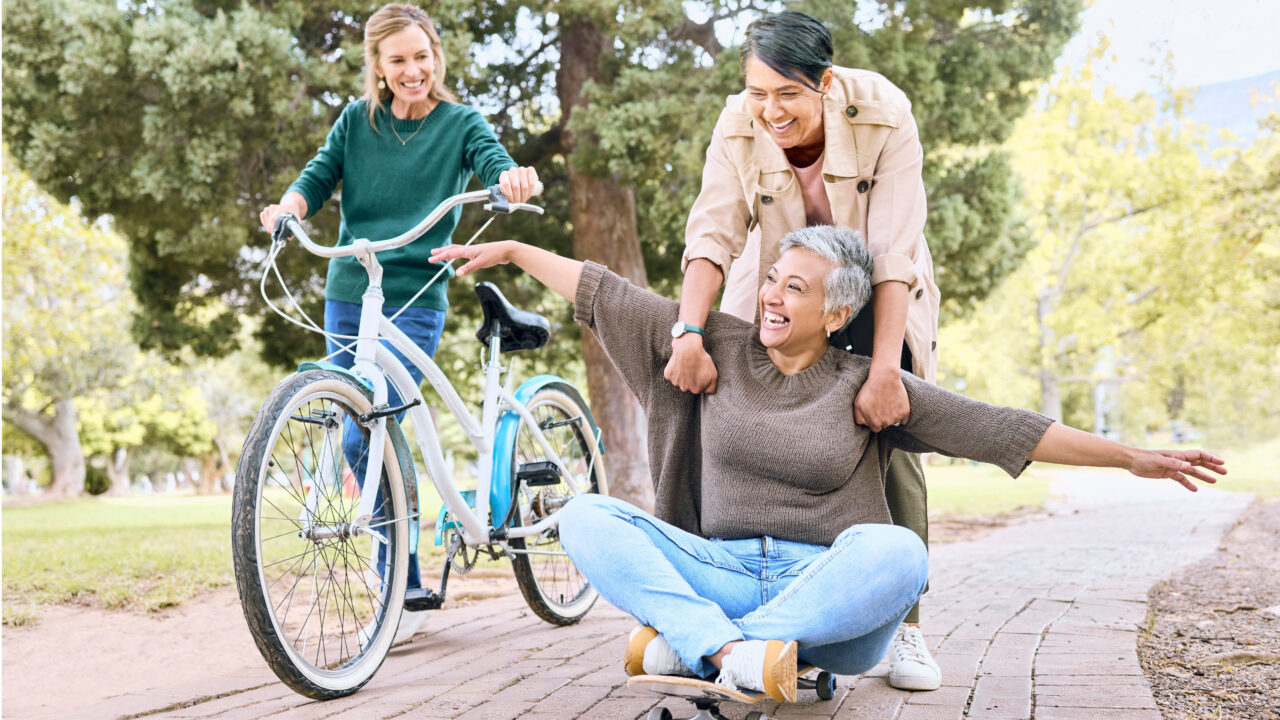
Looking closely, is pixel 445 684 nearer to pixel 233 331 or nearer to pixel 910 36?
pixel 910 36

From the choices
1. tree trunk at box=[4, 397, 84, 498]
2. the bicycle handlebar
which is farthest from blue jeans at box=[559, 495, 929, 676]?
tree trunk at box=[4, 397, 84, 498]

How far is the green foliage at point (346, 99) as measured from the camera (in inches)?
292

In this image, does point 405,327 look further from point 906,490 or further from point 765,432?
point 906,490

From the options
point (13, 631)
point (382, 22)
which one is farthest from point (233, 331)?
point (382, 22)

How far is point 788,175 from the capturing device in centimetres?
276

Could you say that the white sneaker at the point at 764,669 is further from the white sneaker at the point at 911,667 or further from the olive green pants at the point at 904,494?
the olive green pants at the point at 904,494

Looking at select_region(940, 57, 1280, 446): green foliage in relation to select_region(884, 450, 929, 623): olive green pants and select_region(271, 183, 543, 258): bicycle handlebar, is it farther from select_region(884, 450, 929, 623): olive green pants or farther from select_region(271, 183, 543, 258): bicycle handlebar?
select_region(271, 183, 543, 258): bicycle handlebar

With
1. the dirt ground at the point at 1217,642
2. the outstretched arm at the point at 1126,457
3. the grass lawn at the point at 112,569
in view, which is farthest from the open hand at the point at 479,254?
the grass lawn at the point at 112,569

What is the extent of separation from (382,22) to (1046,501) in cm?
1118

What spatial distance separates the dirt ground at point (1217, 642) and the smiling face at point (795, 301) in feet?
4.03

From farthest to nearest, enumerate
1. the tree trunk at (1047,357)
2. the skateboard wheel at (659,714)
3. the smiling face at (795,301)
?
the tree trunk at (1047,357), the smiling face at (795,301), the skateboard wheel at (659,714)

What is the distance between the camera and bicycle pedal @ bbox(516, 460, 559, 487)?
3.61 meters

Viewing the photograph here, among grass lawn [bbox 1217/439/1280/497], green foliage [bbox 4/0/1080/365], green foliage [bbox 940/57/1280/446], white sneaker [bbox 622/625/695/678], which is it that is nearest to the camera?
white sneaker [bbox 622/625/695/678]

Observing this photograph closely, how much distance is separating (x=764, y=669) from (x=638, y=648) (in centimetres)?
30
